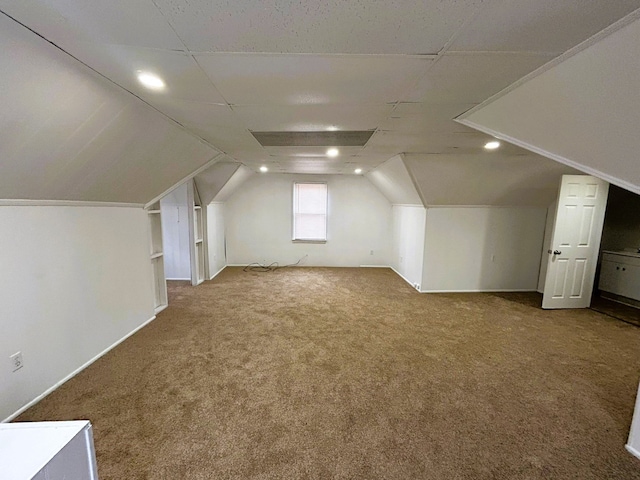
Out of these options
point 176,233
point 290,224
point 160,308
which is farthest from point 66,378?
point 290,224

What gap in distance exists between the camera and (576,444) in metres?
1.72

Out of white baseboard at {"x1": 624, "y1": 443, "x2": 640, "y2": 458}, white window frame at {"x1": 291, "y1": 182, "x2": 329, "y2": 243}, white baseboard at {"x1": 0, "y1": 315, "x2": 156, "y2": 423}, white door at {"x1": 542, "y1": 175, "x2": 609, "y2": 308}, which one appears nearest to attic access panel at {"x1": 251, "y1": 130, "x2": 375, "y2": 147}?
white baseboard at {"x1": 0, "y1": 315, "x2": 156, "y2": 423}

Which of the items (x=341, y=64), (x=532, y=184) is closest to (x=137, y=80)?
(x=341, y=64)

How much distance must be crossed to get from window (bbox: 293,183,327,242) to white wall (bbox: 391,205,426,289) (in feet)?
5.33

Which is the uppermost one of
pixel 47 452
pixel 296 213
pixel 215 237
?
pixel 296 213

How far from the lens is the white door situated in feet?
12.2

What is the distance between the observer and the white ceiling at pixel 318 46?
0.99 meters

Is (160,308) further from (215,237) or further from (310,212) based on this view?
(310,212)

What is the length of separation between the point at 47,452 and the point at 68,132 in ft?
5.54

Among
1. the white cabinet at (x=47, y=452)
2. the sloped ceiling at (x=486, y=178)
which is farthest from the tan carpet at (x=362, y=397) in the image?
the sloped ceiling at (x=486, y=178)

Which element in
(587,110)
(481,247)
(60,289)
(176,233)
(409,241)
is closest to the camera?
(587,110)

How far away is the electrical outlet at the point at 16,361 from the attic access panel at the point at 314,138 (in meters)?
2.45

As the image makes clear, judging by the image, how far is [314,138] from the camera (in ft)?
9.41

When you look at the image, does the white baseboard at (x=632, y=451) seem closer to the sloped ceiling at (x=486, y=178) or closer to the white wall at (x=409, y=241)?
the sloped ceiling at (x=486, y=178)
